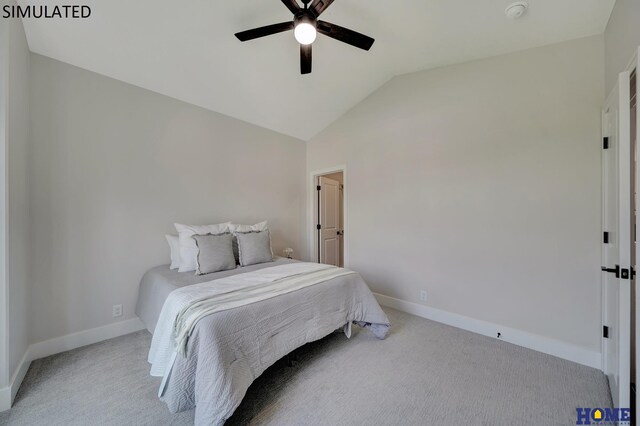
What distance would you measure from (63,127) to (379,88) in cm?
356

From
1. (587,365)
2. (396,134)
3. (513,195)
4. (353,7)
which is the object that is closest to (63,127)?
(353,7)

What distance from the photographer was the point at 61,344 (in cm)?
236

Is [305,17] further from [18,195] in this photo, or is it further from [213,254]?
[18,195]

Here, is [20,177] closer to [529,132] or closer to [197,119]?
[197,119]

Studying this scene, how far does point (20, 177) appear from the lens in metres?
2.01

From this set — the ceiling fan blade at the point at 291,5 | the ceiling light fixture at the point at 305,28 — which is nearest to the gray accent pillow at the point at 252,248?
the ceiling light fixture at the point at 305,28

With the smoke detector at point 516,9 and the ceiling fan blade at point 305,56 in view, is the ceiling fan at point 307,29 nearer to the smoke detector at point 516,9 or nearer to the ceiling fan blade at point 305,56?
the ceiling fan blade at point 305,56

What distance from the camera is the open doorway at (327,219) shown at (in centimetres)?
464

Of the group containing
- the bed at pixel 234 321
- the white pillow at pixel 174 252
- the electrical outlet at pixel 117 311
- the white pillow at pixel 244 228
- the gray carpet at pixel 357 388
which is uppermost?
the white pillow at pixel 244 228

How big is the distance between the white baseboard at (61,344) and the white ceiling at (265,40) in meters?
2.56

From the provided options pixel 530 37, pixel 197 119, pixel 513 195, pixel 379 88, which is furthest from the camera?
pixel 379 88

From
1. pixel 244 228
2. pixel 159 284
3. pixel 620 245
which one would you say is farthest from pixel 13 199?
pixel 620 245

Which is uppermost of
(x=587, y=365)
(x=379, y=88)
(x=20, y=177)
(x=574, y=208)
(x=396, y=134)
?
(x=379, y=88)

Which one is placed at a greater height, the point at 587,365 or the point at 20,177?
the point at 20,177
